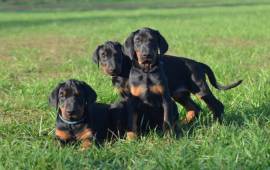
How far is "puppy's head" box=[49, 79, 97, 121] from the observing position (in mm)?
5504

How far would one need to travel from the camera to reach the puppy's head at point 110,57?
6.40 meters

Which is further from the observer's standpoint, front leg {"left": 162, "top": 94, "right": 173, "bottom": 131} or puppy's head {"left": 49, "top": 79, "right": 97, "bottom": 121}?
front leg {"left": 162, "top": 94, "right": 173, "bottom": 131}

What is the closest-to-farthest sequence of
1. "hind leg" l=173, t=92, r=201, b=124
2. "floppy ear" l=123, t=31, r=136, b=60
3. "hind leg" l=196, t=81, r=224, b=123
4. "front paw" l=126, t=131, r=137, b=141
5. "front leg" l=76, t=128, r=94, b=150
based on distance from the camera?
"front leg" l=76, t=128, r=94, b=150, "front paw" l=126, t=131, r=137, b=141, "floppy ear" l=123, t=31, r=136, b=60, "hind leg" l=196, t=81, r=224, b=123, "hind leg" l=173, t=92, r=201, b=124

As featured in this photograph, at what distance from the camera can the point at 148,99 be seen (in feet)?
19.5

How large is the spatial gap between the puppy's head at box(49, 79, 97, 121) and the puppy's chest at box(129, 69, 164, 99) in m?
0.47

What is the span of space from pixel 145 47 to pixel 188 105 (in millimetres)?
1142

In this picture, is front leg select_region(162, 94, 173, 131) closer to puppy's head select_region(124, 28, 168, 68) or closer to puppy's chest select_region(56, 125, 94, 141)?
puppy's head select_region(124, 28, 168, 68)

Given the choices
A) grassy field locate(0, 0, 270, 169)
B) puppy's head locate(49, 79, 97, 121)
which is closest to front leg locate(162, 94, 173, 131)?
grassy field locate(0, 0, 270, 169)

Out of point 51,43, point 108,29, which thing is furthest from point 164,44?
point 108,29

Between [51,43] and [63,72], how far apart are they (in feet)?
23.9

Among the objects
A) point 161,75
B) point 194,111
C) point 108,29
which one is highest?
point 161,75

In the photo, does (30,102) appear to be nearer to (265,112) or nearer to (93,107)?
(93,107)

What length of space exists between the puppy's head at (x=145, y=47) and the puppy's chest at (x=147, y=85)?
13 cm

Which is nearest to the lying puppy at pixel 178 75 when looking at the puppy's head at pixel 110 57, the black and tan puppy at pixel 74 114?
the puppy's head at pixel 110 57
